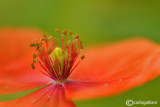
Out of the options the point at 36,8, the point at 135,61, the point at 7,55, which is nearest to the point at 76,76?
the point at 135,61

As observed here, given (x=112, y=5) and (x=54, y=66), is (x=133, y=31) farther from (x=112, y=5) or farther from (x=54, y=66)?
(x=54, y=66)

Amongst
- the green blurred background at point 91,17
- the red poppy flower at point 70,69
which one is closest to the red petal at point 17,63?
the red poppy flower at point 70,69

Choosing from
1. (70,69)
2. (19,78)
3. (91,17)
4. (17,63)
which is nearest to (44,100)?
(70,69)

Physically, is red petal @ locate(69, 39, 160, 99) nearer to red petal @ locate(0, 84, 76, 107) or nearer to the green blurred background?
red petal @ locate(0, 84, 76, 107)

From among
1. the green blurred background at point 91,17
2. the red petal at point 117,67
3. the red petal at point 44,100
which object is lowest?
the red petal at point 44,100

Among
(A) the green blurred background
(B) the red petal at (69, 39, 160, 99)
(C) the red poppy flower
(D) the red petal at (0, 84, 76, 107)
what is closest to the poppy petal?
(C) the red poppy flower

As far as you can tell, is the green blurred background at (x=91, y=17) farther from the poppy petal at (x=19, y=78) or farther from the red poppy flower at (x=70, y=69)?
the poppy petal at (x=19, y=78)

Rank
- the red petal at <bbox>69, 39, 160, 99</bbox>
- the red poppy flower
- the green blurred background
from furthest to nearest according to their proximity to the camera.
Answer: the green blurred background
the red poppy flower
the red petal at <bbox>69, 39, 160, 99</bbox>
